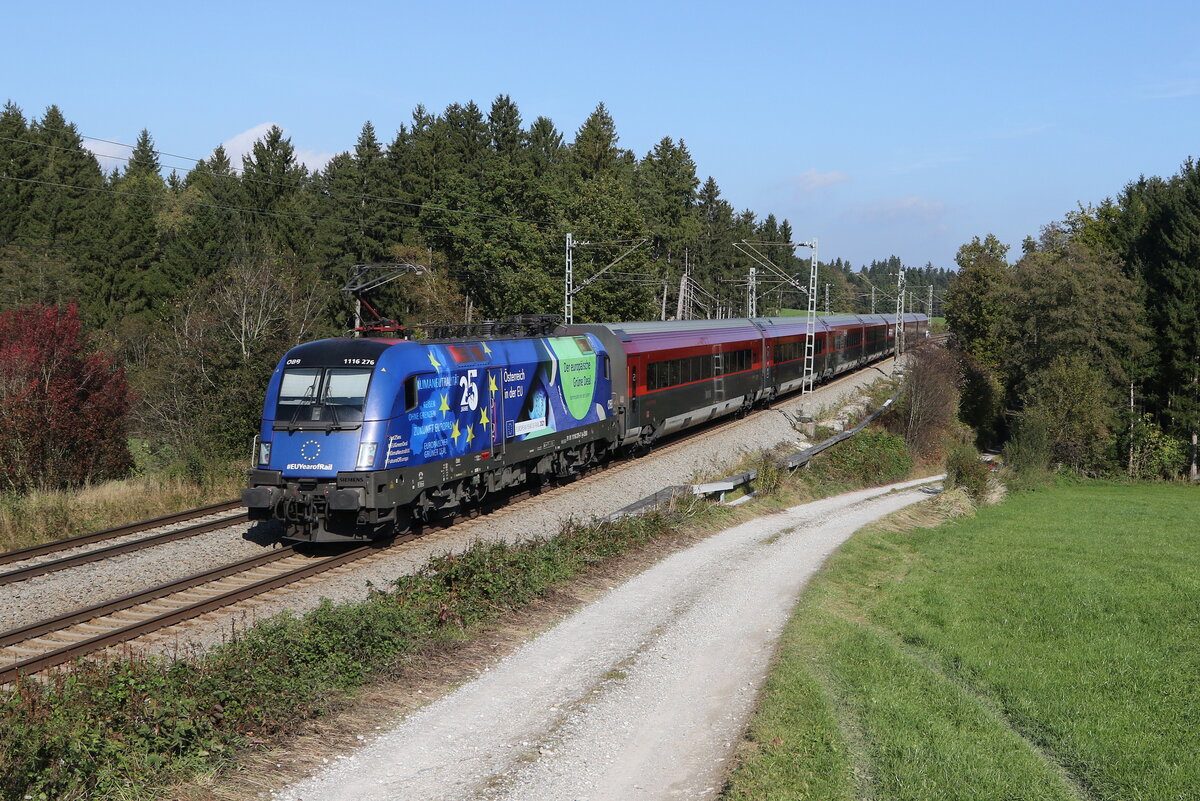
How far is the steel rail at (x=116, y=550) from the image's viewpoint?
589 inches

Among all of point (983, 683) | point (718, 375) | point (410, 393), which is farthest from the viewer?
point (718, 375)

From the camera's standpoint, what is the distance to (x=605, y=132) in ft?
287

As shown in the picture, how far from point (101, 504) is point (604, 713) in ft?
47.2

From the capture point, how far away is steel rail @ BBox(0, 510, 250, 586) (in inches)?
589

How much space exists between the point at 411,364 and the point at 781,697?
31.8 feet

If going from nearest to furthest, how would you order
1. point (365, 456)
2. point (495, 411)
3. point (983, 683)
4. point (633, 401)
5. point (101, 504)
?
point (983, 683) < point (365, 456) < point (101, 504) < point (495, 411) < point (633, 401)

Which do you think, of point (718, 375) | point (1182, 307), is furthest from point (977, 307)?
point (718, 375)

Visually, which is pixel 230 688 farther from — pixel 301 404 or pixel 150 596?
pixel 301 404

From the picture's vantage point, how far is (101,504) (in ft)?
65.0

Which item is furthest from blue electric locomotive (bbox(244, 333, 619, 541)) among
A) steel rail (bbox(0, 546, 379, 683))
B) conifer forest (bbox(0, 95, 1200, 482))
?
conifer forest (bbox(0, 95, 1200, 482))

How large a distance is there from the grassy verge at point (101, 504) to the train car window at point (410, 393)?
671 centimetres

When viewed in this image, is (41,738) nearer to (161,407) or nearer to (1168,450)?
(161,407)

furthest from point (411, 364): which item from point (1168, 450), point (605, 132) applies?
point (605, 132)

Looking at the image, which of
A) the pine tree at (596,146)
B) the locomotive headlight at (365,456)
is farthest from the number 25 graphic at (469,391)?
the pine tree at (596,146)
